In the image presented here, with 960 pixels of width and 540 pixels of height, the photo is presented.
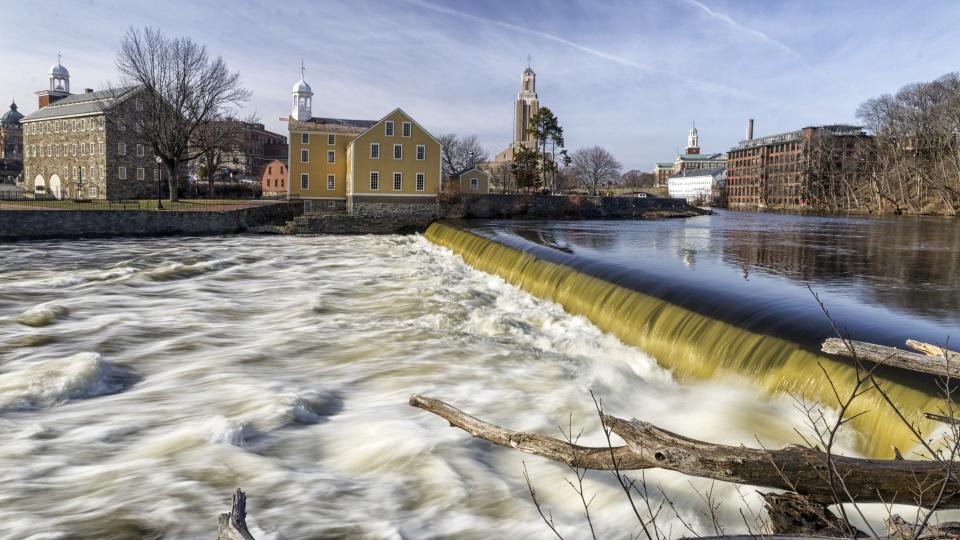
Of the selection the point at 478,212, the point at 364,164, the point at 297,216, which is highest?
the point at 364,164

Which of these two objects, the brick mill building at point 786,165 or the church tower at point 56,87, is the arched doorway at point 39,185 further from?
the brick mill building at point 786,165

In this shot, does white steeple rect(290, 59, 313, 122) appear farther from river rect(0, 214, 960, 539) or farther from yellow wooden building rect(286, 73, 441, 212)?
river rect(0, 214, 960, 539)

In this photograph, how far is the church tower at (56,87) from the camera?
82.5 m

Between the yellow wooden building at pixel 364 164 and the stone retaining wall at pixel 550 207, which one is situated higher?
the yellow wooden building at pixel 364 164

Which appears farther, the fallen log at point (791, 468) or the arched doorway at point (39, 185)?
the arched doorway at point (39, 185)

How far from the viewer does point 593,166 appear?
134 metres

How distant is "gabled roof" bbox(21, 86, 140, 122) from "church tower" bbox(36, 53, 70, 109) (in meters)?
15.5

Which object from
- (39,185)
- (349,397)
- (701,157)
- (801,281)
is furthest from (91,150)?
(701,157)

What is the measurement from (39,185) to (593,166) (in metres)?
98.7

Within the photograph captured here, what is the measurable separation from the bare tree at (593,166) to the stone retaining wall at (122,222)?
3903 inches

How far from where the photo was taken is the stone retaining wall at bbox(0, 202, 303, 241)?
31.0m

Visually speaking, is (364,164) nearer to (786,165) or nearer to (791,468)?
(791,468)

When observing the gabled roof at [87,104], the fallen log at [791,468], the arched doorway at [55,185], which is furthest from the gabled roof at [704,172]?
the fallen log at [791,468]

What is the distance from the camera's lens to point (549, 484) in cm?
553
